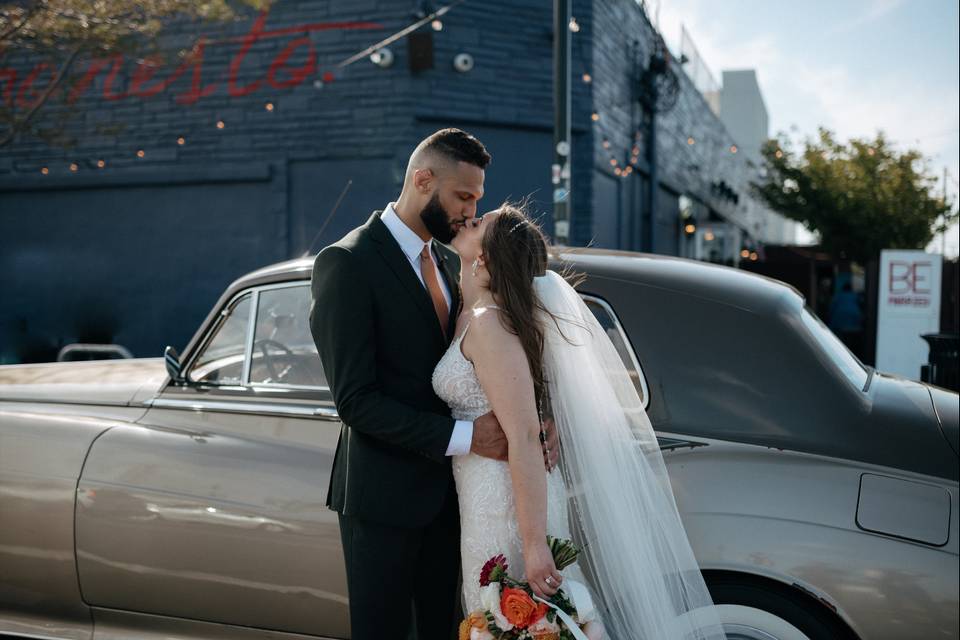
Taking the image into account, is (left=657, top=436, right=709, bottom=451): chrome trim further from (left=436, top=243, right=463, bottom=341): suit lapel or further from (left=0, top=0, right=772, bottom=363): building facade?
(left=0, top=0, right=772, bottom=363): building facade

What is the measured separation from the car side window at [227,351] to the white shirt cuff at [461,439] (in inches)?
57.1

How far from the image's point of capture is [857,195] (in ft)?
73.6

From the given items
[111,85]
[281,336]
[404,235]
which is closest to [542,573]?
[404,235]

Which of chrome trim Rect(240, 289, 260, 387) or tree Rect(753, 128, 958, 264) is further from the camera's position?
tree Rect(753, 128, 958, 264)

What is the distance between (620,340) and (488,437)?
74 centimetres

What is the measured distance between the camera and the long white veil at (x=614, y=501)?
2.32 m

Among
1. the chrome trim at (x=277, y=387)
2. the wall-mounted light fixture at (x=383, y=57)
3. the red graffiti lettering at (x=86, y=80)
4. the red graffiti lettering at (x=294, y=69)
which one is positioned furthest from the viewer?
the red graffiti lettering at (x=86, y=80)

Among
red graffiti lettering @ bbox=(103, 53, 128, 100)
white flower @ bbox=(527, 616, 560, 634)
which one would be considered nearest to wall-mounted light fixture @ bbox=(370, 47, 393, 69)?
red graffiti lettering @ bbox=(103, 53, 128, 100)

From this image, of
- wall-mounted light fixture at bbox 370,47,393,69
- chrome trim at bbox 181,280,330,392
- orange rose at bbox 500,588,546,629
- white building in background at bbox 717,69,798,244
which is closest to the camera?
orange rose at bbox 500,588,546,629

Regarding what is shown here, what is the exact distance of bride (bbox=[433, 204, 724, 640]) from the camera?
219cm

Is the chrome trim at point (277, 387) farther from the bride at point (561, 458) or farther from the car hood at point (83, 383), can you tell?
the bride at point (561, 458)

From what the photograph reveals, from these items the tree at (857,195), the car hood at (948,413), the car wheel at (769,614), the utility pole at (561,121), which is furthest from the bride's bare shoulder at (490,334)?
the tree at (857,195)

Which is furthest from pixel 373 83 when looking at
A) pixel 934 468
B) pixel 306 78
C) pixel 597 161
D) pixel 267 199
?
pixel 934 468

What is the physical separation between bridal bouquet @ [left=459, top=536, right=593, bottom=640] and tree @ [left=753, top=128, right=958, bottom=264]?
73.6 ft
